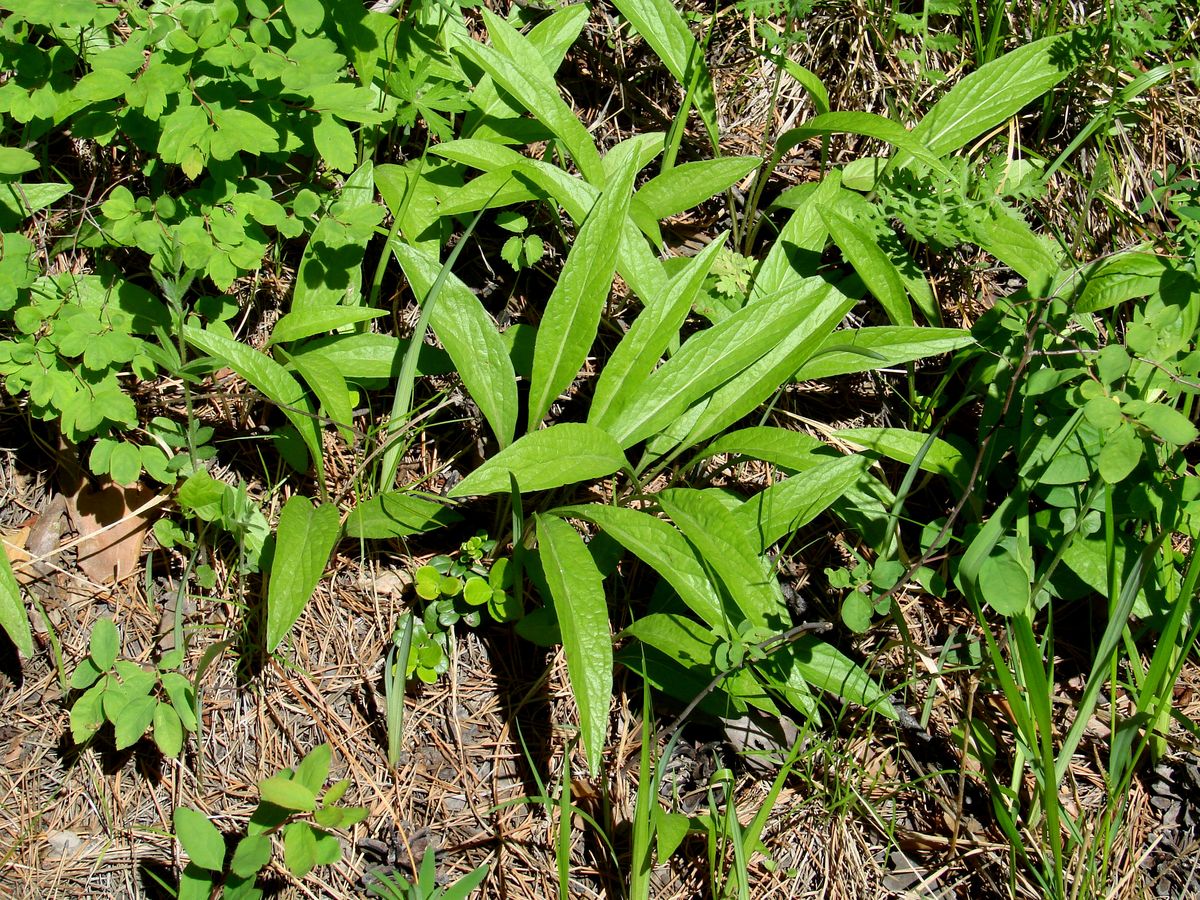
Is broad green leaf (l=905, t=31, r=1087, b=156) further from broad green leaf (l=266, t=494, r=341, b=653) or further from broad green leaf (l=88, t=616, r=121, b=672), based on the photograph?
broad green leaf (l=88, t=616, r=121, b=672)

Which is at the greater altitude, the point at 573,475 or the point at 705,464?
the point at 573,475

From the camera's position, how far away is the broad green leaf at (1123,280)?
7.01ft

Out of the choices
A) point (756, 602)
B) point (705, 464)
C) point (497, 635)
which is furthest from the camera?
point (705, 464)

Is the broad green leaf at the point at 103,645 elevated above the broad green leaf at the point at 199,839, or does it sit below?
above

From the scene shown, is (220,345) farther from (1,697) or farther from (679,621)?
(679,621)

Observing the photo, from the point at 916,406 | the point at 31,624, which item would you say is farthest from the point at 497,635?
the point at 916,406

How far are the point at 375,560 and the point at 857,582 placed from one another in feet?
3.54

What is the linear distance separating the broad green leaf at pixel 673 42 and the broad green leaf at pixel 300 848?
1.88m

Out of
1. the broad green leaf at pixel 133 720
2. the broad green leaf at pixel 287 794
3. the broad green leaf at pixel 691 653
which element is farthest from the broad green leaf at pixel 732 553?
the broad green leaf at pixel 133 720

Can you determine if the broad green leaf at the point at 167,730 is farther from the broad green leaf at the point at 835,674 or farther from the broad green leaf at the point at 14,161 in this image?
the broad green leaf at the point at 835,674

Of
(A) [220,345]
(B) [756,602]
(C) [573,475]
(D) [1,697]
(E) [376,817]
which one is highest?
(A) [220,345]

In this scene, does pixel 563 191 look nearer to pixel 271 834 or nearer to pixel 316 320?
pixel 316 320

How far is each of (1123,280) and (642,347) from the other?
1087mm

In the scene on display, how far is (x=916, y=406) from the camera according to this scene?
2.40 metres
